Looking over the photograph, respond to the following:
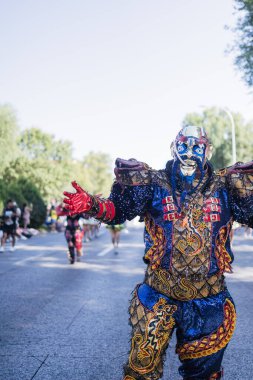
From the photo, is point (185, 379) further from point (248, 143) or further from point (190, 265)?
point (248, 143)

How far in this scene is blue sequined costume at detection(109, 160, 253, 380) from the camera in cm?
306

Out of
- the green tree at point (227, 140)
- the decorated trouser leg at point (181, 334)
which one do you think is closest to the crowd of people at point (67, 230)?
the decorated trouser leg at point (181, 334)

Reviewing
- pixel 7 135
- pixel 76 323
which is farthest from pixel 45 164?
pixel 76 323

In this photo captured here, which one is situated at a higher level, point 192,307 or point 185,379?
point 192,307

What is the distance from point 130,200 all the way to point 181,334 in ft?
3.06

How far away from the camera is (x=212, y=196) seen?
329 cm

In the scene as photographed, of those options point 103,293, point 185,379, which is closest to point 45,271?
point 103,293

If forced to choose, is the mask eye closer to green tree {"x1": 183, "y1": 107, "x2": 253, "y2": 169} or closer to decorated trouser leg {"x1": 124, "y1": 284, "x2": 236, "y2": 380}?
decorated trouser leg {"x1": 124, "y1": 284, "x2": 236, "y2": 380}

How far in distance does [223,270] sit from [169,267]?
0.37 metres

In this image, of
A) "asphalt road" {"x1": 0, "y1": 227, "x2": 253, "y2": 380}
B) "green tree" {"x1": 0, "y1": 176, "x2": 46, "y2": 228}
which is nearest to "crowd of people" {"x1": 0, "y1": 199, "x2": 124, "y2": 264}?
"asphalt road" {"x1": 0, "y1": 227, "x2": 253, "y2": 380}

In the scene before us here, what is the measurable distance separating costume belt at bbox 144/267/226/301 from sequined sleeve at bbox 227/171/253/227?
0.46m

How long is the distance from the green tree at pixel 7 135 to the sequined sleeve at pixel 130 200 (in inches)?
1470

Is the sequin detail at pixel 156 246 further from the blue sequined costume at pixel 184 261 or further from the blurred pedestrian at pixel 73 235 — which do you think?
the blurred pedestrian at pixel 73 235

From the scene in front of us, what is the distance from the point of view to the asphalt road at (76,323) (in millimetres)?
4738
